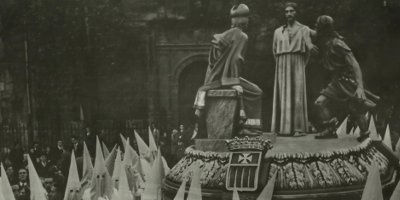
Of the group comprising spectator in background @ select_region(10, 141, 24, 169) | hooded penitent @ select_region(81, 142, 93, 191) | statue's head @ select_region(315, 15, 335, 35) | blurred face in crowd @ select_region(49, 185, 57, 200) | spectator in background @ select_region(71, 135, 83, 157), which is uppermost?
statue's head @ select_region(315, 15, 335, 35)

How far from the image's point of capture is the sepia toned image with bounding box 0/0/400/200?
31.4 feet

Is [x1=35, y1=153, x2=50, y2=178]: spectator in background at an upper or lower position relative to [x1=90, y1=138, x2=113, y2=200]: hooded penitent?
lower

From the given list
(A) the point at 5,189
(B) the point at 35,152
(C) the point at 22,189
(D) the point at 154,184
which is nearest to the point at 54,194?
(C) the point at 22,189

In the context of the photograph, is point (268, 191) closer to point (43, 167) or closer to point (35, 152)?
point (43, 167)

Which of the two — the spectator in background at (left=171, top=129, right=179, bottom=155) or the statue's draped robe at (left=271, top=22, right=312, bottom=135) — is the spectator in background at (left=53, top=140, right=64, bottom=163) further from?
the statue's draped robe at (left=271, top=22, right=312, bottom=135)

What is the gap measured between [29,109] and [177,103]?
19.2 feet

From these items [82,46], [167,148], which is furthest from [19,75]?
[167,148]

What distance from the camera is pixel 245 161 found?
9.34 meters

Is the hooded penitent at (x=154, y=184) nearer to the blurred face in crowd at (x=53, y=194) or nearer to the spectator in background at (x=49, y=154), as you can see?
the blurred face in crowd at (x=53, y=194)

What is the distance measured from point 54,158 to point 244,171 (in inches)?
353

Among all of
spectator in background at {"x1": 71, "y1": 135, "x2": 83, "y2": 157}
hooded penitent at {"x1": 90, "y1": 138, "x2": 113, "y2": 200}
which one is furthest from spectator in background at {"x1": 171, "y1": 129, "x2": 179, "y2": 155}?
hooded penitent at {"x1": 90, "y1": 138, "x2": 113, "y2": 200}

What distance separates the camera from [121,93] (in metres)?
25.5

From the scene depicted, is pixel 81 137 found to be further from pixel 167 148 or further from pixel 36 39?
pixel 36 39

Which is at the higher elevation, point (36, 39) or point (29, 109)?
point (36, 39)
